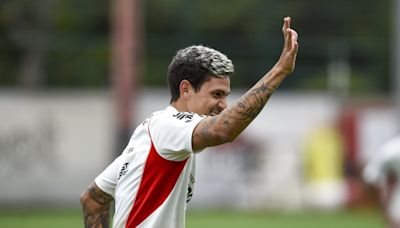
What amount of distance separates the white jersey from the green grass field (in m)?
13.0

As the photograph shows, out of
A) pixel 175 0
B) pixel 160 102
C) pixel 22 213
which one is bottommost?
pixel 22 213

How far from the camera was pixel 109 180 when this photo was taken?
629cm

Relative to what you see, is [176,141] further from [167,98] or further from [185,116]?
[167,98]

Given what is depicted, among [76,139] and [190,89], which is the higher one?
[190,89]

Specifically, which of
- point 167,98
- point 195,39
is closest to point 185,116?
point 167,98

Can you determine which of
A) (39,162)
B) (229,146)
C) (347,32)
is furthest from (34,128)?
(347,32)

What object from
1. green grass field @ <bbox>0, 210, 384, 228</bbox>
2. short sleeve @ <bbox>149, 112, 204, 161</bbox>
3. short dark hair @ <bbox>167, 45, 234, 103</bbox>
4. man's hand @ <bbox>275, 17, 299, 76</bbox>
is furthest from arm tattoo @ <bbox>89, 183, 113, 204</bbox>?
green grass field @ <bbox>0, 210, 384, 228</bbox>

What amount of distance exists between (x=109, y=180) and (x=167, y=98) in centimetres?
1972

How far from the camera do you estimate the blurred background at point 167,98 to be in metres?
25.3

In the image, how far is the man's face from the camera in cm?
555

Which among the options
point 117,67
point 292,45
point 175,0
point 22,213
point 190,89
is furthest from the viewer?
point 175,0

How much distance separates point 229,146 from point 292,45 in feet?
68.6

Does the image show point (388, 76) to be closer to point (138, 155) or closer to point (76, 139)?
point (76, 139)

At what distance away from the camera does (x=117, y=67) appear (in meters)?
→ 25.0
